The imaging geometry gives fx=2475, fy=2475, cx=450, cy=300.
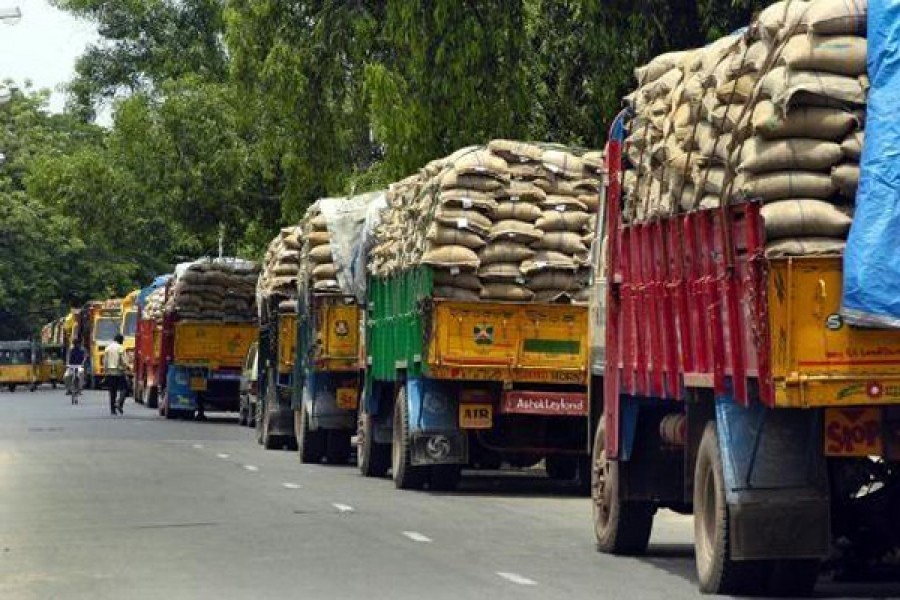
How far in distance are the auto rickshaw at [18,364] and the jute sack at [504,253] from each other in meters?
71.5

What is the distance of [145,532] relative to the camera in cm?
1922

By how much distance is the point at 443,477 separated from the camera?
25000mm

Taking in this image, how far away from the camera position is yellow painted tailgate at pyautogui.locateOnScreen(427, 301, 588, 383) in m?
23.7

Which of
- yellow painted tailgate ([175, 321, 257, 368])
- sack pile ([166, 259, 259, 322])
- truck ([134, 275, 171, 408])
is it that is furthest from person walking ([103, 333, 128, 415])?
sack pile ([166, 259, 259, 322])

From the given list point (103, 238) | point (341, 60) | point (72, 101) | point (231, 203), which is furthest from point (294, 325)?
point (72, 101)

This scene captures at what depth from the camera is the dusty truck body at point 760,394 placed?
485 inches

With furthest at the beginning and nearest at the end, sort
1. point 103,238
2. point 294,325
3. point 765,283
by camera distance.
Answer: point 103,238
point 294,325
point 765,283

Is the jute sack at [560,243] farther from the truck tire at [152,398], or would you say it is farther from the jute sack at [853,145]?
the truck tire at [152,398]

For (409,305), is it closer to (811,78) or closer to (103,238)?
(811,78)

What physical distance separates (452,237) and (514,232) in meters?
0.60

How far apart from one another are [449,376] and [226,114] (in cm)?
3466

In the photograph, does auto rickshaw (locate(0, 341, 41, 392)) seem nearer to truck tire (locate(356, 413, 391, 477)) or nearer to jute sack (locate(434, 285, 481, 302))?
truck tire (locate(356, 413, 391, 477))

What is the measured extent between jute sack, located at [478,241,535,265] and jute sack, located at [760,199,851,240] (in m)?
11.3

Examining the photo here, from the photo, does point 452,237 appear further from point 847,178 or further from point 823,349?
point 823,349
